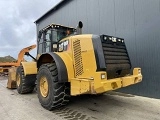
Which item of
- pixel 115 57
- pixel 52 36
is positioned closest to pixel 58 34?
pixel 52 36

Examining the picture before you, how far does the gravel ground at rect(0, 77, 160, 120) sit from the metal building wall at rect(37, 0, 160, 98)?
0.77 meters

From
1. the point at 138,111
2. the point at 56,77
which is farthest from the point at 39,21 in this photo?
the point at 138,111

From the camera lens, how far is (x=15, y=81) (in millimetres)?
9758

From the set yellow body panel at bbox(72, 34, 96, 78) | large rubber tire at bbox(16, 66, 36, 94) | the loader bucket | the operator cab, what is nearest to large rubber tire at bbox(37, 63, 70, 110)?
yellow body panel at bbox(72, 34, 96, 78)

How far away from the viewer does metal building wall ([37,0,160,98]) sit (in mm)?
6988

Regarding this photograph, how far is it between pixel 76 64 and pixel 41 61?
1882 millimetres

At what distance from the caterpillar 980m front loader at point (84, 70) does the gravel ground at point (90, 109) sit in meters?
0.42

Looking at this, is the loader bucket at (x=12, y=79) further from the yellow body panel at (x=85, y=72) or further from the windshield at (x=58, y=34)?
the yellow body panel at (x=85, y=72)

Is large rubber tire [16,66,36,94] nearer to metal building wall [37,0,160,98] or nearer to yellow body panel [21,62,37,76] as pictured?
yellow body panel [21,62,37,76]

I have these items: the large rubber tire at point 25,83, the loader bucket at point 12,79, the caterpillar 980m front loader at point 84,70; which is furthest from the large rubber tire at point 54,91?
the loader bucket at point 12,79

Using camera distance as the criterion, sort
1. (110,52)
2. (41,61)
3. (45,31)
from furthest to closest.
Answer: (45,31)
(41,61)
(110,52)

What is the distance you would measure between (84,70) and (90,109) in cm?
138

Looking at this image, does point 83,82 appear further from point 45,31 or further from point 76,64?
point 45,31

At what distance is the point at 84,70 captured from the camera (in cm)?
505
